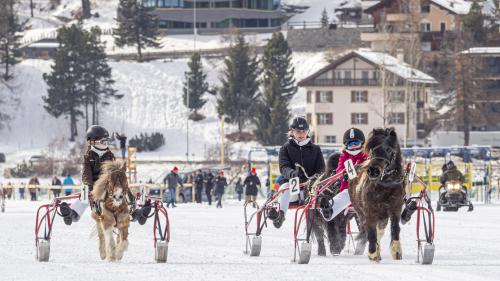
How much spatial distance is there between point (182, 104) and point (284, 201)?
93.6 metres

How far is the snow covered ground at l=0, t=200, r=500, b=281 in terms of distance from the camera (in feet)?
56.2

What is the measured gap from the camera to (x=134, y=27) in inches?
4742

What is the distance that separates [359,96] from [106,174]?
275 feet

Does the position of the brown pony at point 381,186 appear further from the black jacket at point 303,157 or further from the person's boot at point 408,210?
the black jacket at point 303,157

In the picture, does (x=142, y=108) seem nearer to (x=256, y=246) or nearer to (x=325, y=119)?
(x=325, y=119)

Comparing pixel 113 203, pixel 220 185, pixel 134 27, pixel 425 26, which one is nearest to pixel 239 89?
pixel 134 27

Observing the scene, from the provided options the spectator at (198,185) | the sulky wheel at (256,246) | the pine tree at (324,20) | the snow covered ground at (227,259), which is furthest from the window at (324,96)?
the sulky wheel at (256,246)

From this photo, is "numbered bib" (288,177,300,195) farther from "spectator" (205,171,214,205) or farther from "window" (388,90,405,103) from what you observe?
"window" (388,90,405,103)

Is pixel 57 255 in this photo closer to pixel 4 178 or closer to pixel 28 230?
pixel 28 230

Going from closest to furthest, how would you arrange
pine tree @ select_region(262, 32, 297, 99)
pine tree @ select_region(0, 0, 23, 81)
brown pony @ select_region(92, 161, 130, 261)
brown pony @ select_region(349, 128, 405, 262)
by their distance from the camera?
brown pony @ select_region(349, 128, 405, 262), brown pony @ select_region(92, 161, 130, 261), pine tree @ select_region(262, 32, 297, 99), pine tree @ select_region(0, 0, 23, 81)

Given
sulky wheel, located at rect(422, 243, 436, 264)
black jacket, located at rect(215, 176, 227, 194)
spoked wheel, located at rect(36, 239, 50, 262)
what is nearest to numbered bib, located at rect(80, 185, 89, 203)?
spoked wheel, located at rect(36, 239, 50, 262)

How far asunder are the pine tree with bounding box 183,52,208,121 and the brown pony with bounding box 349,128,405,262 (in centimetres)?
9060

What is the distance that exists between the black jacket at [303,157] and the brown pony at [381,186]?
2.07 m

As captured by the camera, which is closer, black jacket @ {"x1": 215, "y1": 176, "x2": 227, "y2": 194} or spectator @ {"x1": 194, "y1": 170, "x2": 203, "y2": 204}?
black jacket @ {"x1": 215, "y1": 176, "x2": 227, "y2": 194}
